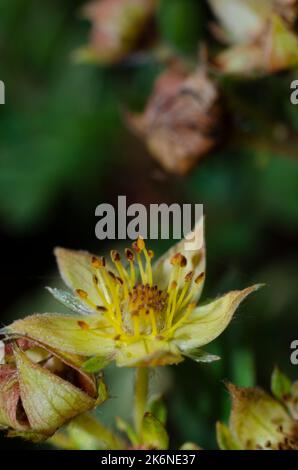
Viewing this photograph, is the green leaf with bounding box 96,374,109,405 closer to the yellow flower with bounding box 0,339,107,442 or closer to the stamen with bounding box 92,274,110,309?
the yellow flower with bounding box 0,339,107,442

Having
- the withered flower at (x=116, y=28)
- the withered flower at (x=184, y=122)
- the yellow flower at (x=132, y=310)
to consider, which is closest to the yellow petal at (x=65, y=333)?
the yellow flower at (x=132, y=310)

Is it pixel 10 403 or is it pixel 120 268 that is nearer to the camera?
pixel 10 403

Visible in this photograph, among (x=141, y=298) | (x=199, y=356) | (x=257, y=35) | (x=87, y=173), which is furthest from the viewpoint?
(x=87, y=173)

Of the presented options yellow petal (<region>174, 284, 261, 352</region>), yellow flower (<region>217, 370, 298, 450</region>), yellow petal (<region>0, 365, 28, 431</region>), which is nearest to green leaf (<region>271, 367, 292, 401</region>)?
yellow flower (<region>217, 370, 298, 450</region>)

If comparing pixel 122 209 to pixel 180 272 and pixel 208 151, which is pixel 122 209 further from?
pixel 180 272

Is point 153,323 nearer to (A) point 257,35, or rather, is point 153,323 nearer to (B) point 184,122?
(B) point 184,122

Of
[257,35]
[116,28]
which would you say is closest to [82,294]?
[257,35]

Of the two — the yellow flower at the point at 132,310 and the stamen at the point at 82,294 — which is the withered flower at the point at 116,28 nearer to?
the yellow flower at the point at 132,310
